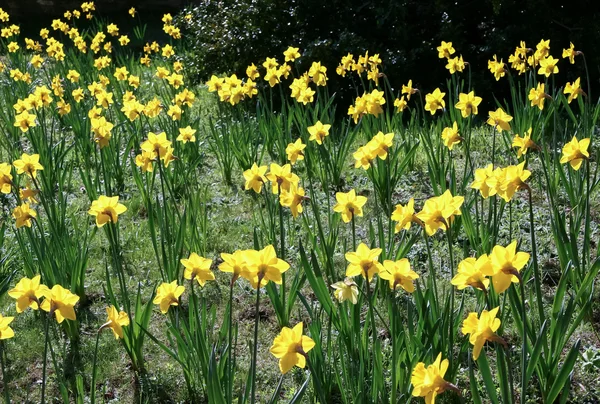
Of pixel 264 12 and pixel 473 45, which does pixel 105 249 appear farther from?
pixel 473 45

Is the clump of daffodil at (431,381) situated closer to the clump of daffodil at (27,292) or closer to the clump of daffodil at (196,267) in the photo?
the clump of daffodil at (196,267)

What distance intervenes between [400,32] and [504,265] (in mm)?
4616

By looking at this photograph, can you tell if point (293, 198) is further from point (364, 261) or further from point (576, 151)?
point (576, 151)

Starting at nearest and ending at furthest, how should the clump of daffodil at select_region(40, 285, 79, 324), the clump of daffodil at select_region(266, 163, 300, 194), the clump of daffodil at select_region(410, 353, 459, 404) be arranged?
the clump of daffodil at select_region(410, 353, 459, 404) → the clump of daffodil at select_region(40, 285, 79, 324) → the clump of daffodil at select_region(266, 163, 300, 194)

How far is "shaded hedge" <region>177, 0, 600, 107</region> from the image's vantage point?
18.7 ft

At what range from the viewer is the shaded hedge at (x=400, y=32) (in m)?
5.71

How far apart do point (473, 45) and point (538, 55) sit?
6.65ft

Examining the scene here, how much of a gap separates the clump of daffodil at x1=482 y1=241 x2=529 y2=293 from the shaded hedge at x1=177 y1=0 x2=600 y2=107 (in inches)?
171

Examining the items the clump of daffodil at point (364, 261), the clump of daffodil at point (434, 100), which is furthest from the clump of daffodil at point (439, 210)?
the clump of daffodil at point (434, 100)

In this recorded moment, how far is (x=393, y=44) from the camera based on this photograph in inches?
242

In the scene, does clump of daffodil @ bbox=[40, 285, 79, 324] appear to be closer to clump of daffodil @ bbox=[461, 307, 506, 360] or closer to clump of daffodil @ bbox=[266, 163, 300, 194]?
clump of daffodil @ bbox=[266, 163, 300, 194]

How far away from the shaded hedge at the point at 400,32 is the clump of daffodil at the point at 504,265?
4.35m

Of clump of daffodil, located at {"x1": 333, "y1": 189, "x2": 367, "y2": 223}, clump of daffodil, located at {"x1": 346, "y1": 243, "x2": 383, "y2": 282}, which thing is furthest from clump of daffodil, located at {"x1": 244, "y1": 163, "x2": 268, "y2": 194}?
clump of daffodil, located at {"x1": 346, "y1": 243, "x2": 383, "y2": 282}

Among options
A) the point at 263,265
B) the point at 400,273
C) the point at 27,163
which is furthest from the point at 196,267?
the point at 27,163
